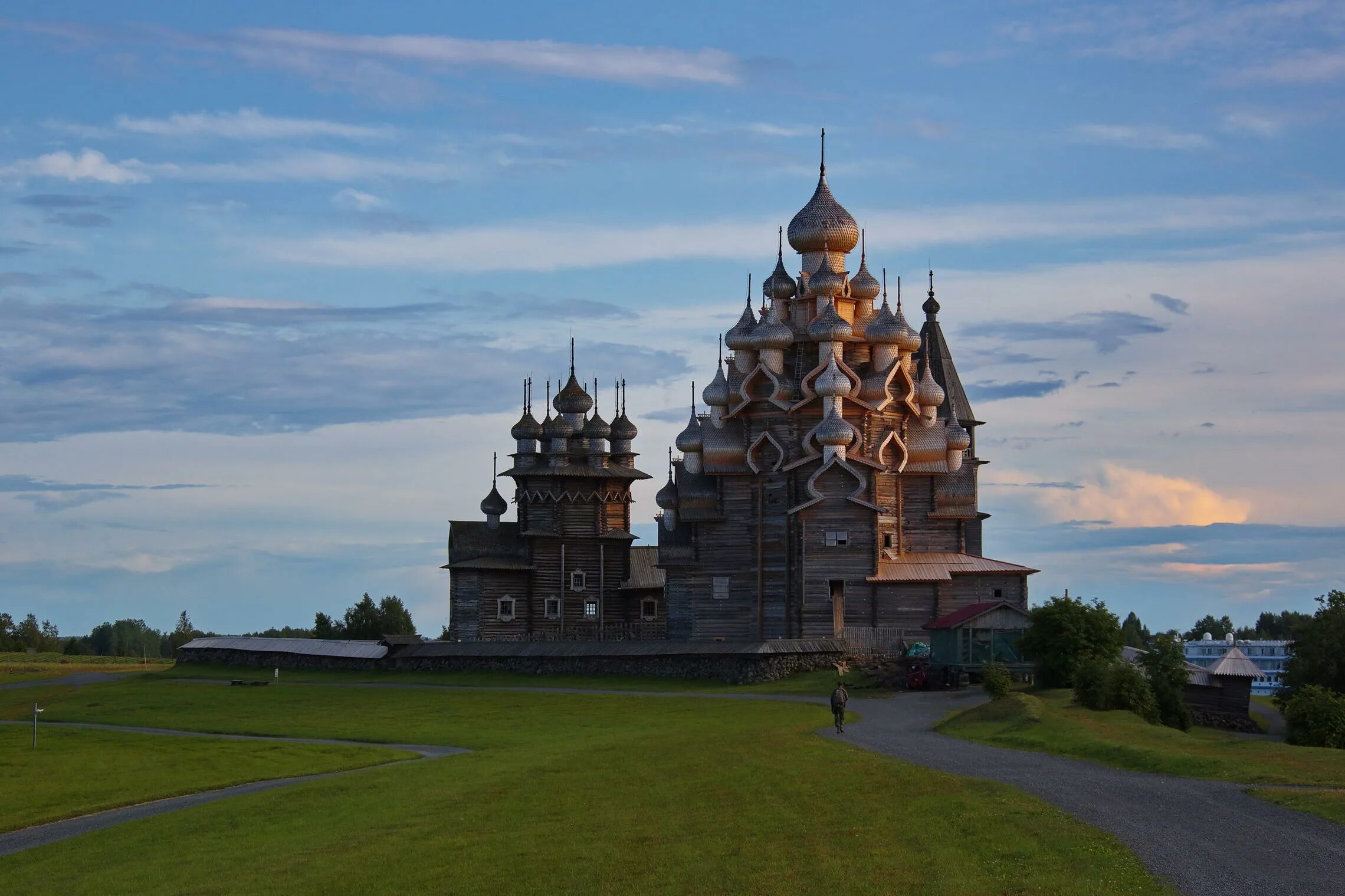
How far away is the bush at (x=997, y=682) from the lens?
1823 inches

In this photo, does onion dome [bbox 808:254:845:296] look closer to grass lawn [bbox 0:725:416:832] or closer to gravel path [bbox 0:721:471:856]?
gravel path [bbox 0:721:471:856]

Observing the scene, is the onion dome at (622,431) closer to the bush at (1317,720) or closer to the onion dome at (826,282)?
the onion dome at (826,282)

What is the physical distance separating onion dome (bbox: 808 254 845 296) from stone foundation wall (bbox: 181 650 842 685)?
1821 centimetres

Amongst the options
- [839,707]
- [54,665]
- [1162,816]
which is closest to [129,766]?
[839,707]

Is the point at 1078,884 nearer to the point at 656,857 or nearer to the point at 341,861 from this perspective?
the point at 656,857

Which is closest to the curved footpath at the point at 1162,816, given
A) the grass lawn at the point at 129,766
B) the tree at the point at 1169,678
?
A: the grass lawn at the point at 129,766

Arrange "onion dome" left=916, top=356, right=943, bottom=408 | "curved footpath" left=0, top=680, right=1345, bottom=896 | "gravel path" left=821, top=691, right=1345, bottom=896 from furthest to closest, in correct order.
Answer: "onion dome" left=916, top=356, right=943, bottom=408
"curved footpath" left=0, top=680, right=1345, bottom=896
"gravel path" left=821, top=691, right=1345, bottom=896

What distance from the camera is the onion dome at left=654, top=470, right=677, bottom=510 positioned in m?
71.8

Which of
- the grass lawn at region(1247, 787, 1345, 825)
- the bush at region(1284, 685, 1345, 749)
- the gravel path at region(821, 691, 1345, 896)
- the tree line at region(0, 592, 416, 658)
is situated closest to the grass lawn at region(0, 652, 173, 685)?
the tree line at region(0, 592, 416, 658)

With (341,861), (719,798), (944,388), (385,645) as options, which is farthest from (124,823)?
(944,388)

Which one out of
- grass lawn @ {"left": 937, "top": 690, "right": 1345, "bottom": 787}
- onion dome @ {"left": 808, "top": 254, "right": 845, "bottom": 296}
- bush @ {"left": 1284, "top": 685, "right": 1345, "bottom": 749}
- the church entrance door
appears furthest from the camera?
onion dome @ {"left": 808, "top": 254, "right": 845, "bottom": 296}

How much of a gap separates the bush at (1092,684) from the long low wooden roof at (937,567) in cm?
2128

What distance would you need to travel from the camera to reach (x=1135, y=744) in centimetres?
3284

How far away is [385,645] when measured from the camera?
7412 cm
